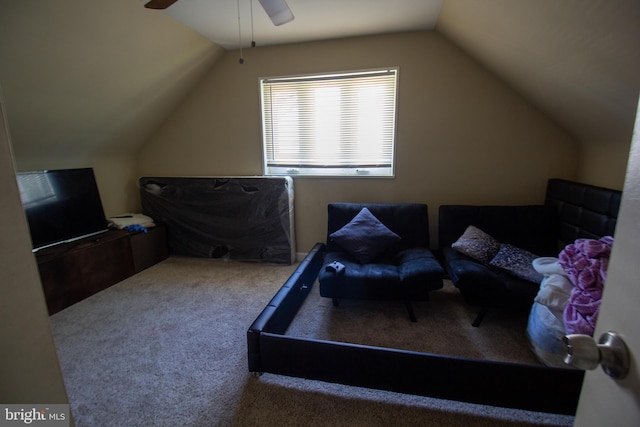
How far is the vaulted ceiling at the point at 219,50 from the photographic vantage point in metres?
1.67

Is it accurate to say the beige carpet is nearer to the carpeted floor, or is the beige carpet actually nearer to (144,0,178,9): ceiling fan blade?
the carpeted floor

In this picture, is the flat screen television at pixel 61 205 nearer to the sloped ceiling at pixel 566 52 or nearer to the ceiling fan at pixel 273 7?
the ceiling fan at pixel 273 7

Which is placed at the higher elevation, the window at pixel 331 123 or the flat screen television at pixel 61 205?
the window at pixel 331 123

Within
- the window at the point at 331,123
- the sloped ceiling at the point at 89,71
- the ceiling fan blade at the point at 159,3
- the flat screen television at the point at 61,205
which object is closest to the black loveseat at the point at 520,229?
the window at the point at 331,123

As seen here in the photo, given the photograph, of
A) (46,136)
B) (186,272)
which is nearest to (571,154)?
(186,272)

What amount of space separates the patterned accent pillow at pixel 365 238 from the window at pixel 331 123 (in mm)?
752

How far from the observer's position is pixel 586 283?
154 centimetres

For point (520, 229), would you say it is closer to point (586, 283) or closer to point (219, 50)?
point (586, 283)

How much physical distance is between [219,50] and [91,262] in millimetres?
2642

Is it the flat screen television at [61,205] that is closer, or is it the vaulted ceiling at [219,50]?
the vaulted ceiling at [219,50]

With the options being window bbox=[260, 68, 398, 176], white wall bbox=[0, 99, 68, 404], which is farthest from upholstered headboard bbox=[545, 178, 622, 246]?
white wall bbox=[0, 99, 68, 404]

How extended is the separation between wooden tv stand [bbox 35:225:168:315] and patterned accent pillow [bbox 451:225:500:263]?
340cm

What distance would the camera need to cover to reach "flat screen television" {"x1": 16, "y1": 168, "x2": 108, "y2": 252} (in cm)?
257

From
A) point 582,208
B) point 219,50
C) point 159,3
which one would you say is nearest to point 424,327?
point 582,208
